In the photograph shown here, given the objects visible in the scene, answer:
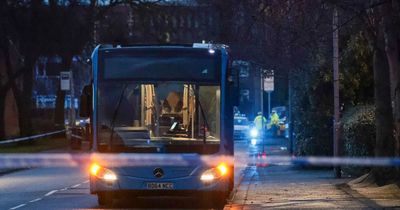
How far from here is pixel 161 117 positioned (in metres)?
14.2

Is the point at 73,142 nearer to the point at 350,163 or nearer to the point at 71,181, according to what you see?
the point at 71,181

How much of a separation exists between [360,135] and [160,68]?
289 inches

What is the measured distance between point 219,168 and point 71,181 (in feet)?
28.3

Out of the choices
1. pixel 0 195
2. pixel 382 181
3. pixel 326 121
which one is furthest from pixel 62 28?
pixel 382 181

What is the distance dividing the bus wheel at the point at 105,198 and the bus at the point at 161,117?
0.04 metres

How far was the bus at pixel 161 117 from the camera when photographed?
14.0 metres

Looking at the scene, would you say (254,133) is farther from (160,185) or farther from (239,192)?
(160,185)

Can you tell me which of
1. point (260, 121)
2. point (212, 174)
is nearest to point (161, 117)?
point (212, 174)

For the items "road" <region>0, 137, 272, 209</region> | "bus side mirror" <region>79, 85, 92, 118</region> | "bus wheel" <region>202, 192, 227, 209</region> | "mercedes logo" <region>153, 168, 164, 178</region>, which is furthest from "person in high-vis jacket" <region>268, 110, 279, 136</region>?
"mercedes logo" <region>153, 168, 164, 178</region>

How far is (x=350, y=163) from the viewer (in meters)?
20.4

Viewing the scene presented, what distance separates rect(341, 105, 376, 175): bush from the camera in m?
19.7

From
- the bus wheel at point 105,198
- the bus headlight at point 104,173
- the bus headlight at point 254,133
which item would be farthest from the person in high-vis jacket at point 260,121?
the bus headlight at point 104,173

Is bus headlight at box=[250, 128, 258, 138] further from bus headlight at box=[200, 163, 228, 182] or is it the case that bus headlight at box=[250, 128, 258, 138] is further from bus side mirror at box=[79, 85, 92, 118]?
bus side mirror at box=[79, 85, 92, 118]

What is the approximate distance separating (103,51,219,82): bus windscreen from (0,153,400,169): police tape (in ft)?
4.83
